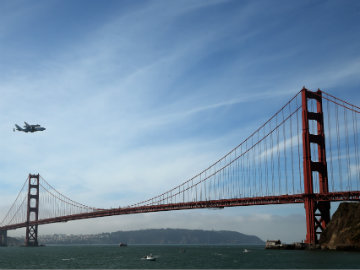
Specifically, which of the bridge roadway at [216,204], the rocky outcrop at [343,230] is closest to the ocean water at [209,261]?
the rocky outcrop at [343,230]

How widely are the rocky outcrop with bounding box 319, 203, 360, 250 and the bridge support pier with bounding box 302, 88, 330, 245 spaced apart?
1.68 metres

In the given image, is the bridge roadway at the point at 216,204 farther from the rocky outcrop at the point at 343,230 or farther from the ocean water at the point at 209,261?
the ocean water at the point at 209,261

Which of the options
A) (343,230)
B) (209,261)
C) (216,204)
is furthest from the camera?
(216,204)

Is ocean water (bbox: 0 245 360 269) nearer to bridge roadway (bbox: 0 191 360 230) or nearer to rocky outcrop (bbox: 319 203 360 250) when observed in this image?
rocky outcrop (bbox: 319 203 360 250)

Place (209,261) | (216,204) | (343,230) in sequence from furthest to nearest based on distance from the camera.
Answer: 1. (216,204)
2. (343,230)
3. (209,261)

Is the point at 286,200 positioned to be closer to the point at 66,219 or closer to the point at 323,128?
the point at 323,128

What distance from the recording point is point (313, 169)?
2921 inches

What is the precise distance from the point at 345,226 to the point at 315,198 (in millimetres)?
6053

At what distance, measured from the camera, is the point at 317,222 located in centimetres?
7244

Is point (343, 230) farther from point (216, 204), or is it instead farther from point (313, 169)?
point (216, 204)

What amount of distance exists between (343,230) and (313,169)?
1078 centimetres

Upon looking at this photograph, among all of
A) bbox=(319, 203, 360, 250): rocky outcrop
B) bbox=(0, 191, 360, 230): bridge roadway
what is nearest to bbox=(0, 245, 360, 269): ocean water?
bbox=(319, 203, 360, 250): rocky outcrop

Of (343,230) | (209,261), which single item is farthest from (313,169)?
(209,261)

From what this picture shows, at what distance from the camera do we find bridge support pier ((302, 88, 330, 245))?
235 feet
